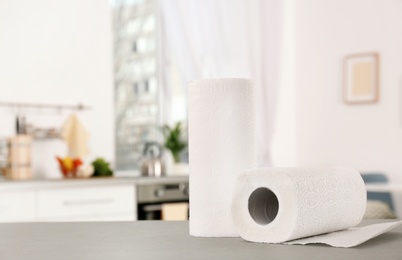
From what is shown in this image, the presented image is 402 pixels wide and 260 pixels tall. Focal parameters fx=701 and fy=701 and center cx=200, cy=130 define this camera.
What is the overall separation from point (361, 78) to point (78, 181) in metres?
2.72

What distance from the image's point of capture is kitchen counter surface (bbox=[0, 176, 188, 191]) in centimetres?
389

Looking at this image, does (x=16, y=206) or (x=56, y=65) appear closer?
(x=16, y=206)

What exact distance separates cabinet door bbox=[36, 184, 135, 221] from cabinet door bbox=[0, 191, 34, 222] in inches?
2.3

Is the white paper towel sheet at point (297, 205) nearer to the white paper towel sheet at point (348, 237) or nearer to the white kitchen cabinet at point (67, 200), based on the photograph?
the white paper towel sheet at point (348, 237)

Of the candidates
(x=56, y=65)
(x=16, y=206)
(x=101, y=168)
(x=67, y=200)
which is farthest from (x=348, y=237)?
(x=56, y=65)

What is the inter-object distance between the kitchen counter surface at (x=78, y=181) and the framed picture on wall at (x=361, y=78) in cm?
186

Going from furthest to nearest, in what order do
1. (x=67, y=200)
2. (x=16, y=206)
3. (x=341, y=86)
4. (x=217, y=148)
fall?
(x=341, y=86) < (x=67, y=200) < (x=16, y=206) < (x=217, y=148)

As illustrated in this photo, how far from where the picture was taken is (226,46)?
568 cm

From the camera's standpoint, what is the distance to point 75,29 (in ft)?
16.2

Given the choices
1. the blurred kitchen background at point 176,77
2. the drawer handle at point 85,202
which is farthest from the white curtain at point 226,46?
the drawer handle at point 85,202

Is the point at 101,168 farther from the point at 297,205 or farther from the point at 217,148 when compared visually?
the point at 297,205

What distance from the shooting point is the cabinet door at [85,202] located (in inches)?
159

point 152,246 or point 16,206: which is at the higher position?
point 152,246

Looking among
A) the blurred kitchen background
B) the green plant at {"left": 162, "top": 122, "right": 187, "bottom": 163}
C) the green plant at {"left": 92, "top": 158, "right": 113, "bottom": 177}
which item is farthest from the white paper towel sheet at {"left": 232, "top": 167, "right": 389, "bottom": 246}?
the green plant at {"left": 162, "top": 122, "right": 187, "bottom": 163}
